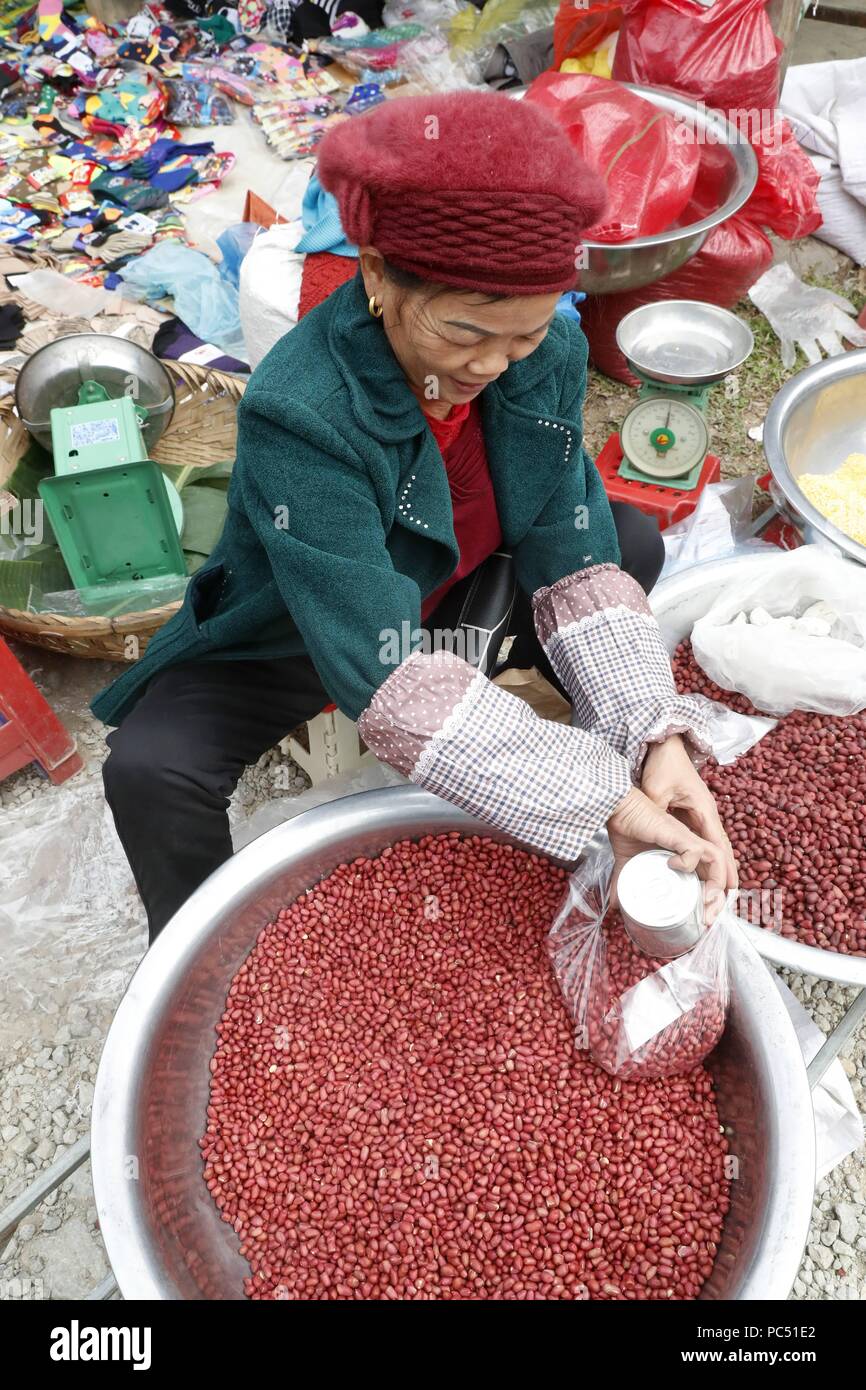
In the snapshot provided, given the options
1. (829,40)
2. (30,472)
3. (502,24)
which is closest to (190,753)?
(30,472)

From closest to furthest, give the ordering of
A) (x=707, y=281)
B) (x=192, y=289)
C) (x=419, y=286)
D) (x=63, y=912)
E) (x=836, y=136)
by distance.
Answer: (x=419, y=286) < (x=63, y=912) < (x=707, y=281) < (x=192, y=289) < (x=836, y=136)

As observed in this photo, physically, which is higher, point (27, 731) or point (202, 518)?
point (202, 518)

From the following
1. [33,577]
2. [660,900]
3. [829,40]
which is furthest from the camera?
[829,40]

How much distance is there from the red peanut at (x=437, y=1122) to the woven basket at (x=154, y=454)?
0.95 m

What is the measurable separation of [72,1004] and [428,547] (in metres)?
1.31

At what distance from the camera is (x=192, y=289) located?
135 inches

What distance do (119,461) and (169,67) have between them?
3.28 meters

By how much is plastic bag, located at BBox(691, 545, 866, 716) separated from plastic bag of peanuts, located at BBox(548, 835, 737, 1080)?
0.66 metres

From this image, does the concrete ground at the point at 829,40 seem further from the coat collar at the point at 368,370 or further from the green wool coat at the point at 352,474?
the coat collar at the point at 368,370

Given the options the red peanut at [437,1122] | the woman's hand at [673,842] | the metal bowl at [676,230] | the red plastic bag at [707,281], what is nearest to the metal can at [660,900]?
the woman's hand at [673,842]

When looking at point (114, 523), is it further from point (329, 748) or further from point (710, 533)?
point (710, 533)

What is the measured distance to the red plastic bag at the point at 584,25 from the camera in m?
3.24

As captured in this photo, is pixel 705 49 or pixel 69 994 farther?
pixel 705 49

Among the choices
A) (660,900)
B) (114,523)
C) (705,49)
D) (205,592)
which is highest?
(705,49)
